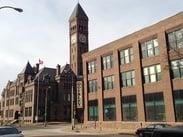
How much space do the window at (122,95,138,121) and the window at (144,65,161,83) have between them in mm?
3756

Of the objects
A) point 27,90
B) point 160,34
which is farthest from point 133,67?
point 27,90

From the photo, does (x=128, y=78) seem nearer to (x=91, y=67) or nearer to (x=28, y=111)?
(x=91, y=67)

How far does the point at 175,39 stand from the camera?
38594 millimetres

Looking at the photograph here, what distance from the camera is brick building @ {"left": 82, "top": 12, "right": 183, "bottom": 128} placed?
38.0 m

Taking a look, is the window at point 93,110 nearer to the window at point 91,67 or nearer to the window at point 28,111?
the window at point 91,67

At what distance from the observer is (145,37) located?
142 feet

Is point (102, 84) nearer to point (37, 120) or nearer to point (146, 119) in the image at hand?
point (146, 119)

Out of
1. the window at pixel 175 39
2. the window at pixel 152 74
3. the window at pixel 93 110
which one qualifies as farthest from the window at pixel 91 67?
the window at pixel 175 39

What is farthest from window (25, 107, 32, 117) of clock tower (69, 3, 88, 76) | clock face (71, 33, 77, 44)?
clock face (71, 33, 77, 44)

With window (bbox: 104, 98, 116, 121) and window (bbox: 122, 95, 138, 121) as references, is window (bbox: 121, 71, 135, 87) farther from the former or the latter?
window (bbox: 104, 98, 116, 121)

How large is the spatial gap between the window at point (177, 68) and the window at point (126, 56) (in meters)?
8.94

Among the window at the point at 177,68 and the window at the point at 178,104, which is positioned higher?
the window at the point at 177,68

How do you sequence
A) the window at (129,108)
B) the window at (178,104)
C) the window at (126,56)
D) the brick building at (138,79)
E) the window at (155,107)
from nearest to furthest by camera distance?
the window at (178,104)
the brick building at (138,79)
the window at (155,107)
the window at (129,108)
the window at (126,56)

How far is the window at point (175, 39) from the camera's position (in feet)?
124
